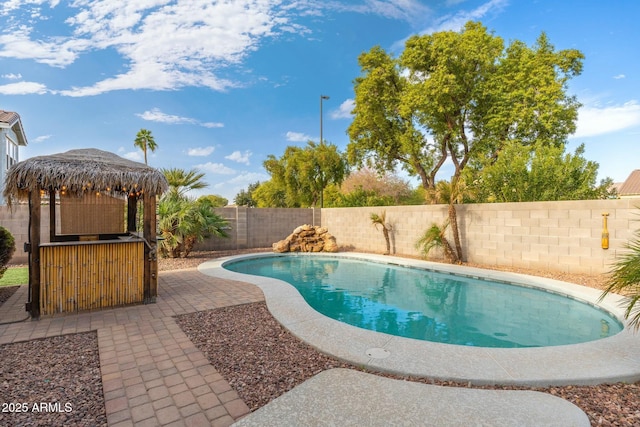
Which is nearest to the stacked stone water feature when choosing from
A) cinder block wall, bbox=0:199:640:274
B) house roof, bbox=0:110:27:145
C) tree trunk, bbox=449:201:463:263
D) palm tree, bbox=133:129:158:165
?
cinder block wall, bbox=0:199:640:274

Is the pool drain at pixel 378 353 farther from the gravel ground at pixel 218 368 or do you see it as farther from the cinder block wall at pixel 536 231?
the cinder block wall at pixel 536 231

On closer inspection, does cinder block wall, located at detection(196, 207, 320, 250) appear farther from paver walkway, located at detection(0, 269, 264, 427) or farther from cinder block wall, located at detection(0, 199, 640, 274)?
paver walkway, located at detection(0, 269, 264, 427)

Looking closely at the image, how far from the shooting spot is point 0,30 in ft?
31.3

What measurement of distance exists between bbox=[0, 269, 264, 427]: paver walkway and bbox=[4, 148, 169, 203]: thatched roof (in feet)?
6.46

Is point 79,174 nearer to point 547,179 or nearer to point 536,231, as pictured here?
point 536,231

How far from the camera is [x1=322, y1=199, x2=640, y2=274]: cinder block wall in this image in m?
7.11

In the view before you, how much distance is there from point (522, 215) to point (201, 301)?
853 cm

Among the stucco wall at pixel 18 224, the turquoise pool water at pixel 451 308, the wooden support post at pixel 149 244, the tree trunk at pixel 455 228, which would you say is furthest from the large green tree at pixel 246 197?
the wooden support post at pixel 149 244

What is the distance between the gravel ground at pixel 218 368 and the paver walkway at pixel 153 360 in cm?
12

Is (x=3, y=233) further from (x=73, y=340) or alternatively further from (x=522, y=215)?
(x=522, y=215)

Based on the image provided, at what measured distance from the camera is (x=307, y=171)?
2183cm

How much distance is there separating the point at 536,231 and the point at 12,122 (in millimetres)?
24573

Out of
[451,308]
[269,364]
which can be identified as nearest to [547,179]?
[451,308]

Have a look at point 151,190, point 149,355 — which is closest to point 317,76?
point 151,190
